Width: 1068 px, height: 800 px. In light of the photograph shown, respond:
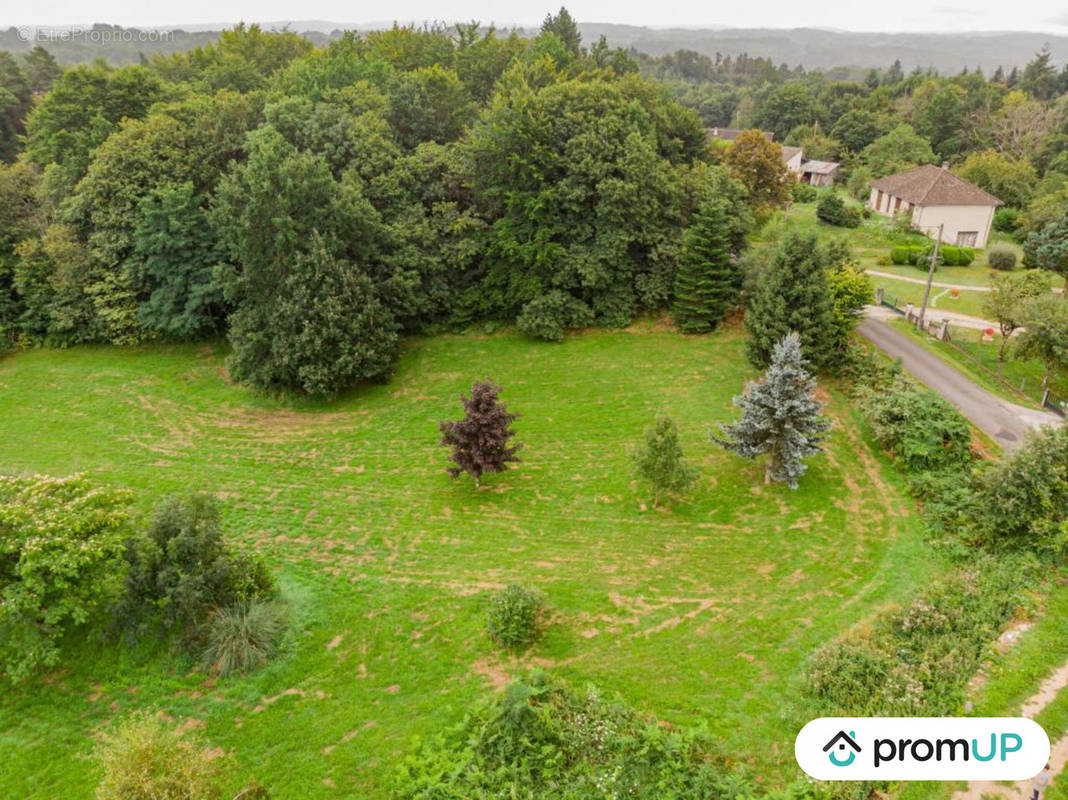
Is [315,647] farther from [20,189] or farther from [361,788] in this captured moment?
[20,189]

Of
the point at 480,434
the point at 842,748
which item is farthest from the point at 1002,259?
the point at 842,748

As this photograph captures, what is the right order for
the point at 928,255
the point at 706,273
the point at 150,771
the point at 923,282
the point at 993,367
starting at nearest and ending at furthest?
1. the point at 150,771
2. the point at 993,367
3. the point at 706,273
4. the point at 923,282
5. the point at 928,255

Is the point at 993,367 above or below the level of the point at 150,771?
above

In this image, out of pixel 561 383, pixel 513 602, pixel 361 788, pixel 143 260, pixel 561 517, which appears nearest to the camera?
pixel 361 788

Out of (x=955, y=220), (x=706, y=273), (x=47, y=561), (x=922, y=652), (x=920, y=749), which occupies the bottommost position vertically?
(x=922, y=652)

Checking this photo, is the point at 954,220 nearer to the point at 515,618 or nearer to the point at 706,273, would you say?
the point at 706,273

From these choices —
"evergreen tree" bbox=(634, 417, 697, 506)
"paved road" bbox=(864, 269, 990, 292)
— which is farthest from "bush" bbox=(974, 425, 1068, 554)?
"paved road" bbox=(864, 269, 990, 292)

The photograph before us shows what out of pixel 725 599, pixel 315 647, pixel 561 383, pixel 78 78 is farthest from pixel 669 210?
pixel 78 78
